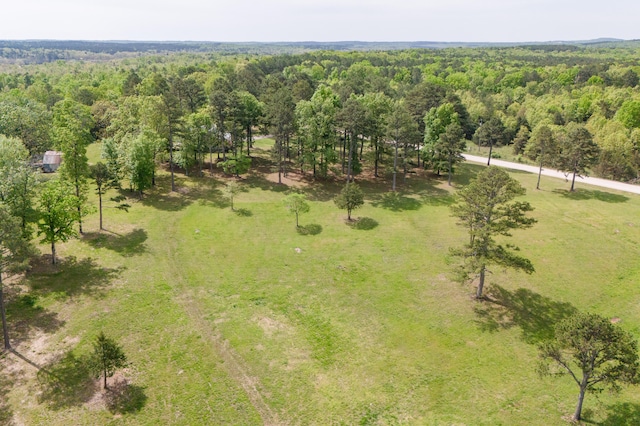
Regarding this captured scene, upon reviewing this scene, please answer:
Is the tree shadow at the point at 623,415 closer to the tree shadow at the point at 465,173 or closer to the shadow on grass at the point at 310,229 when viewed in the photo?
the shadow on grass at the point at 310,229

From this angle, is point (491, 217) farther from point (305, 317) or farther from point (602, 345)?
point (305, 317)

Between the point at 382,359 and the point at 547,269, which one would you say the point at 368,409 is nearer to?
the point at 382,359

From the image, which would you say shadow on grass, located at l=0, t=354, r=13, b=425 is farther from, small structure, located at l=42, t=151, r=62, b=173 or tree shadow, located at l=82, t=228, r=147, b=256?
small structure, located at l=42, t=151, r=62, b=173

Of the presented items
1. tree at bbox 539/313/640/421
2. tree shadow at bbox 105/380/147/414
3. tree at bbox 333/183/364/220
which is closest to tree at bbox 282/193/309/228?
tree at bbox 333/183/364/220

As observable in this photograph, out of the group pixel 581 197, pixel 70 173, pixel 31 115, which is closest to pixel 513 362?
pixel 581 197

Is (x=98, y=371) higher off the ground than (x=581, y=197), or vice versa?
(x=581, y=197)

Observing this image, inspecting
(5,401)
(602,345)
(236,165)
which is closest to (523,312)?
(602,345)
